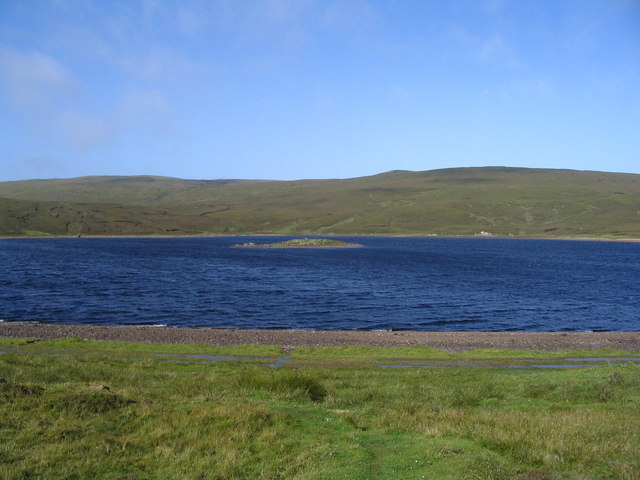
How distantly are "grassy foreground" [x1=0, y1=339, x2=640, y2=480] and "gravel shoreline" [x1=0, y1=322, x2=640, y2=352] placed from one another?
47.6ft

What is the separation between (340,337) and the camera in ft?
138

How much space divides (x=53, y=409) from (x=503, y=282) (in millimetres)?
79266

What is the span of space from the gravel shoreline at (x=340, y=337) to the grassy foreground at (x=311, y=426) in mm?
14500

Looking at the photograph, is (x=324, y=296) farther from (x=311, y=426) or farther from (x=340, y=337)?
(x=311, y=426)

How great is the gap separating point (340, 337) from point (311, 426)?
1062 inches

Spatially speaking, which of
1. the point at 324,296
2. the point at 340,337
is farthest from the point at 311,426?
the point at 324,296

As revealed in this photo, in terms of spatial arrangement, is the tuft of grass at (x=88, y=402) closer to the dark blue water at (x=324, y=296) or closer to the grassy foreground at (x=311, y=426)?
the grassy foreground at (x=311, y=426)

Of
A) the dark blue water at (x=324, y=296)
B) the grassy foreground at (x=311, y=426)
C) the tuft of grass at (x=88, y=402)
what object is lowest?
the dark blue water at (x=324, y=296)

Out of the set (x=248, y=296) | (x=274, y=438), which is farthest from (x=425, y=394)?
(x=248, y=296)

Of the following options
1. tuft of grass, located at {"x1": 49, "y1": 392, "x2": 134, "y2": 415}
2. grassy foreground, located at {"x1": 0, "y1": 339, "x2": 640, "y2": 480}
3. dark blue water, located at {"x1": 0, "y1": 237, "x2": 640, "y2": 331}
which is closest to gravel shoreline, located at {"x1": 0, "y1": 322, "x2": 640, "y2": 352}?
dark blue water, located at {"x1": 0, "y1": 237, "x2": 640, "y2": 331}

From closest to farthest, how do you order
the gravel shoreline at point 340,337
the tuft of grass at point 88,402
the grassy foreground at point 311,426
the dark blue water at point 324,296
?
the grassy foreground at point 311,426
the tuft of grass at point 88,402
the gravel shoreline at point 340,337
the dark blue water at point 324,296

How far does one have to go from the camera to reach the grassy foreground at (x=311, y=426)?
11.8 metres

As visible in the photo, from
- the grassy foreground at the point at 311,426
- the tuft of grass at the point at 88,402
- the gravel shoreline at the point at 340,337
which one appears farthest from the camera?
the gravel shoreline at the point at 340,337

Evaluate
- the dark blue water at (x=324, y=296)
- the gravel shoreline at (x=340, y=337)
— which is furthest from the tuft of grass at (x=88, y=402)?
the dark blue water at (x=324, y=296)
